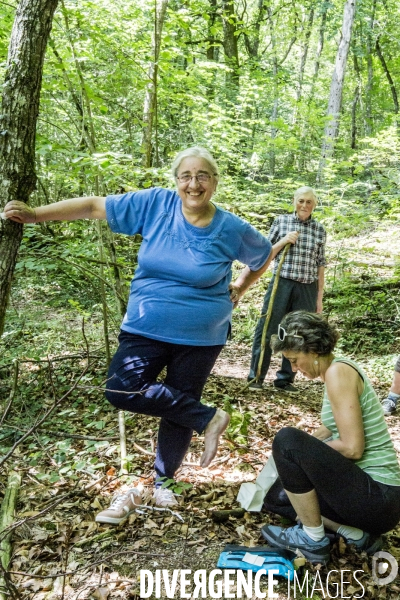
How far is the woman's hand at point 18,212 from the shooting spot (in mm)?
2461

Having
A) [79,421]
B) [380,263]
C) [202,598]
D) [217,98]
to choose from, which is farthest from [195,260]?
[217,98]

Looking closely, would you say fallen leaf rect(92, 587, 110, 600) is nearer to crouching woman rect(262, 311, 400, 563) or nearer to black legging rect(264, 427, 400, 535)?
crouching woman rect(262, 311, 400, 563)

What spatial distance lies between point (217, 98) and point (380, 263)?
5830mm

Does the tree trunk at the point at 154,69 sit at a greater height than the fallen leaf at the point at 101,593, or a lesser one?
greater

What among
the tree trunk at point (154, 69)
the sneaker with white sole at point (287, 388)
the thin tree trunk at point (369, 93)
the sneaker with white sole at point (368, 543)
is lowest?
the sneaker with white sole at point (287, 388)

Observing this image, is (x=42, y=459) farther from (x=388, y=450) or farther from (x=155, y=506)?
(x=388, y=450)

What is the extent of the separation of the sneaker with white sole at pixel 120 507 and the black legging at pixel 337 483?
93 centimetres

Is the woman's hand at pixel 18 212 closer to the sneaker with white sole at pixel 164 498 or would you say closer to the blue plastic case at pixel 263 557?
the sneaker with white sole at pixel 164 498

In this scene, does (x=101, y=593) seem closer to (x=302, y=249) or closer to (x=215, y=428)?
(x=215, y=428)

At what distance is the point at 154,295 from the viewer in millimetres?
2623

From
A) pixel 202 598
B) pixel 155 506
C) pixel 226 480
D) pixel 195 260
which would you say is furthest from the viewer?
pixel 226 480

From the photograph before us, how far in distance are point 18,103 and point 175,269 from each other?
1201 mm

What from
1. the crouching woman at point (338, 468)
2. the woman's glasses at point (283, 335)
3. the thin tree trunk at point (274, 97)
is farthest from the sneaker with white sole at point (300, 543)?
the thin tree trunk at point (274, 97)

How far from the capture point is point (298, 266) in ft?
17.5
